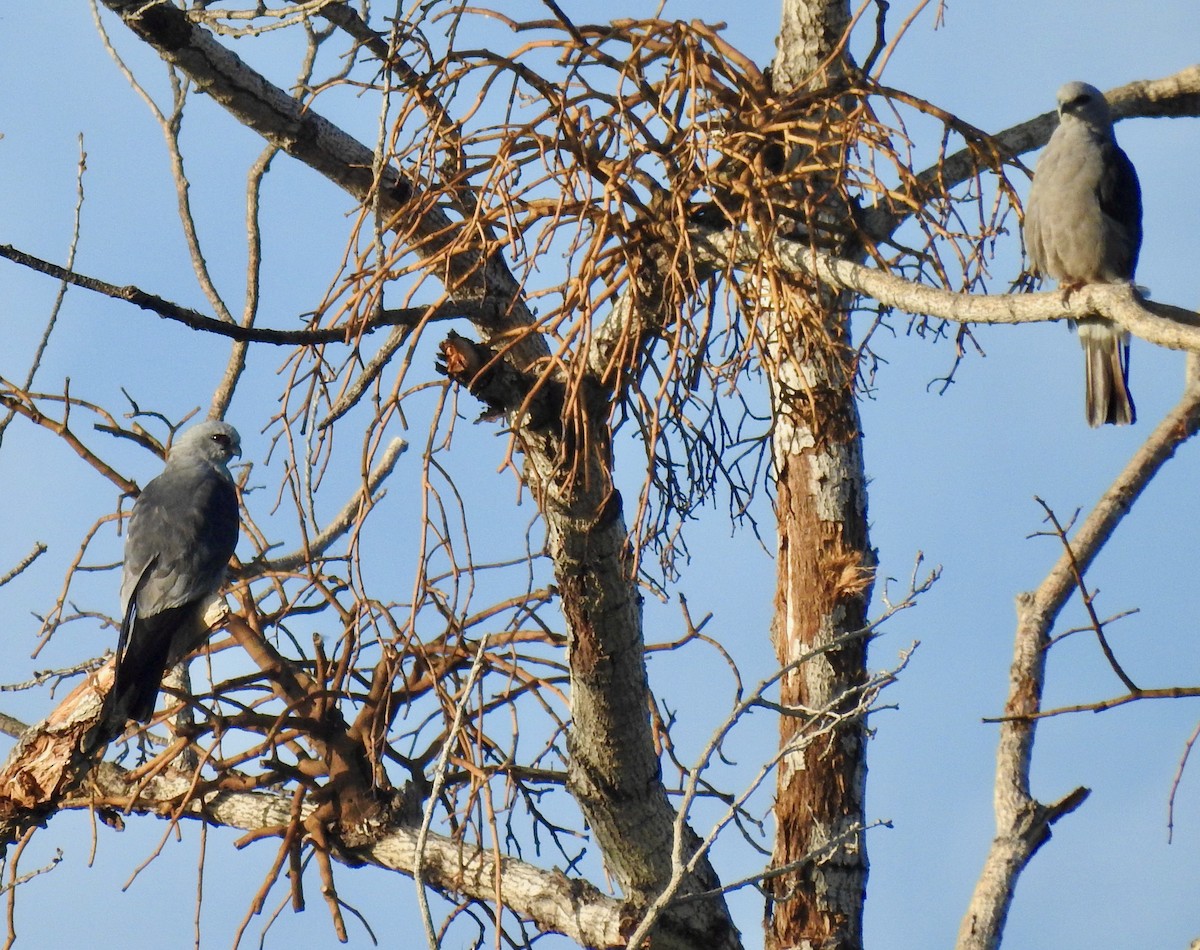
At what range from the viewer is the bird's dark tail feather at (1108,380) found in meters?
4.36

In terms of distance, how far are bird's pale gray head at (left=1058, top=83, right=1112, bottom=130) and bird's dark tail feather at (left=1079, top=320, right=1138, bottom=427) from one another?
0.83 m

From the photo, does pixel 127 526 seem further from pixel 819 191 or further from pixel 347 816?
pixel 819 191

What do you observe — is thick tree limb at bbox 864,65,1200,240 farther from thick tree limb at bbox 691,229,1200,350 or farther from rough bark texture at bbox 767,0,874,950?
thick tree limb at bbox 691,229,1200,350

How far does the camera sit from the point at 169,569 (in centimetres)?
459

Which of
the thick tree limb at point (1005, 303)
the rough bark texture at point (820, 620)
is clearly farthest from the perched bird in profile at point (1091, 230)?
the thick tree limb at point (1005, 303)

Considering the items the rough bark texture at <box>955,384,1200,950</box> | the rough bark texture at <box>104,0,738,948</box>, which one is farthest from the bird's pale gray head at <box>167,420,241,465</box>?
the rough bark texture at <box>955,384,1200,950</box>

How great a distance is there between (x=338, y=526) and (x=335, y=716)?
38.7 inches

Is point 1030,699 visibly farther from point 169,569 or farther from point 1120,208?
point 169,569

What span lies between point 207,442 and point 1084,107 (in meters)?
3.75

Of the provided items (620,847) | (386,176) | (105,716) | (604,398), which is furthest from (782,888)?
(386,176)

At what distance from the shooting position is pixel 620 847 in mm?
3531

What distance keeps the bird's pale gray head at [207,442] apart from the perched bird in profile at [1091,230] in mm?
3324

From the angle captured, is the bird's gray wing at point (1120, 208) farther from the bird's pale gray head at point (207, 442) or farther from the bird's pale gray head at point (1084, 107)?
the bird's pale gray head at point (207, 442)

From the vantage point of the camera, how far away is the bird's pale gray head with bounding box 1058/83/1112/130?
4652mm
